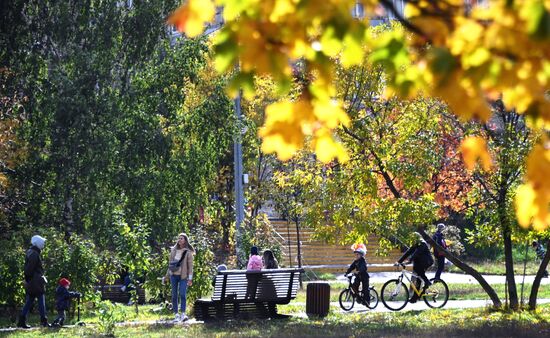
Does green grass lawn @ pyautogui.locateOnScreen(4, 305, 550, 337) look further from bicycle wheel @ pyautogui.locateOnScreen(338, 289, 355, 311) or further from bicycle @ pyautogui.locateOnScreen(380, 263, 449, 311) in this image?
bicycle wheel @ pyautogui.locateOnScreen(338, 289, 355, 311)

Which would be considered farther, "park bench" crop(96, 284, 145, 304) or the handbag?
"park bench" crop(96, 284, 145, 304)

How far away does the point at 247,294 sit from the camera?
19172 millimetres

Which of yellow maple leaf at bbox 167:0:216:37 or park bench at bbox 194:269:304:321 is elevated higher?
yellow maple leaf at bbox 167:0:216:37

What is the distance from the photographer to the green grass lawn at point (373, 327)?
15.8m

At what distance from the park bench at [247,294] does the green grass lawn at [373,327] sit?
24.3 inches

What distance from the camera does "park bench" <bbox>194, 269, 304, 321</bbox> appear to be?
62.0 ft

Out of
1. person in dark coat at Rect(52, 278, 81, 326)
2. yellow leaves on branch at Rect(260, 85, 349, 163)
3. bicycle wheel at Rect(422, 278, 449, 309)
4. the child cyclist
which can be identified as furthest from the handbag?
yellow leaves on branch at Rect(260, 85, 349, 163)

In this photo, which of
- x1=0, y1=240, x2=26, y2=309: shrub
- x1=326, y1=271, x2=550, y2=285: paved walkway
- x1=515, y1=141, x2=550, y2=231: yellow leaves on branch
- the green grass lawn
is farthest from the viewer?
x1=326, y1=271, x2=550, y2=285: paved walkway

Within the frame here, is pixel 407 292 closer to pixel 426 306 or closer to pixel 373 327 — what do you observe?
pixel 426 306

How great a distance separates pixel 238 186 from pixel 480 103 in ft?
87.8

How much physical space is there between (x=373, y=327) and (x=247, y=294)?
294 centimetres

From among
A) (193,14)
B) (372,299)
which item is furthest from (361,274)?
(193,14)

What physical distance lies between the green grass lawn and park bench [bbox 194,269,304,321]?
2.02ft

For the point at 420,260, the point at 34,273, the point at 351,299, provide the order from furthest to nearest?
the point at 351,299 < the point at 420,260 < the point at 34,273
